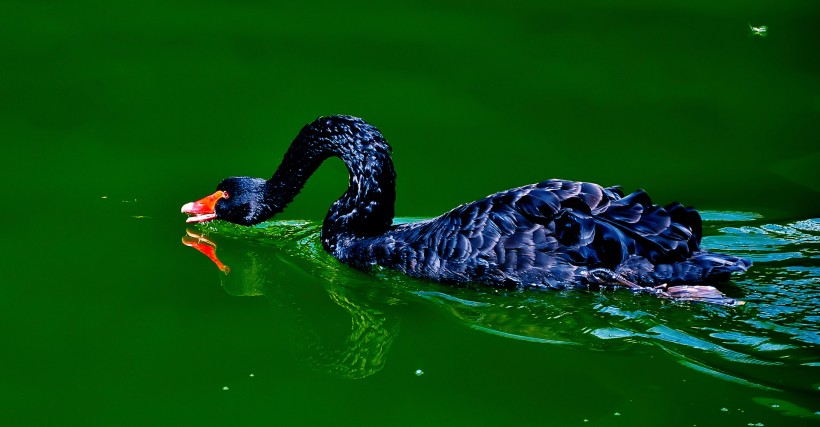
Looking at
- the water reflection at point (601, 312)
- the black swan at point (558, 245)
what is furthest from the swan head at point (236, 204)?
the black swan at point (558, 245)

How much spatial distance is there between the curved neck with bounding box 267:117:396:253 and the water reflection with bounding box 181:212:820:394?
8.6 inches

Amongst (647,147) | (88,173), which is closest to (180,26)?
(88,173)

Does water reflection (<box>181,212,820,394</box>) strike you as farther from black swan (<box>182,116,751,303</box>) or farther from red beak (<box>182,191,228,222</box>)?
red beak (<box>182,191,228,222</box>)

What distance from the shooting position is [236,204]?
662cm

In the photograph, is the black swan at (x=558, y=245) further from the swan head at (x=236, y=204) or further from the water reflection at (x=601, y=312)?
the swan head at (x=236, y=204)

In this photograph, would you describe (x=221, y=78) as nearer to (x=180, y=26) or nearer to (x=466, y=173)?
(x=180, y=26)

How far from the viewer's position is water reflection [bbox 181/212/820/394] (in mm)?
4797

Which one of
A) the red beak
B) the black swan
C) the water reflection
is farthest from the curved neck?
the red beak

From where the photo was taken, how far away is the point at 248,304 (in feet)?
18.0

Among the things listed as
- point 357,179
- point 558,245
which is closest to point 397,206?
point 357,179

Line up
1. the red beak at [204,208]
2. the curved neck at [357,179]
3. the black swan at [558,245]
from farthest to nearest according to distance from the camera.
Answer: the red beak at [204,208], the curved neck at [357,179], the black swan at [558,245]

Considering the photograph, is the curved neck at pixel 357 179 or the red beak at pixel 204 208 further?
the red beak at pixel 204 208

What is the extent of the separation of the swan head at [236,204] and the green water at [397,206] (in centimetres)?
14

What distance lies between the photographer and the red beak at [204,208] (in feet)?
21.6
